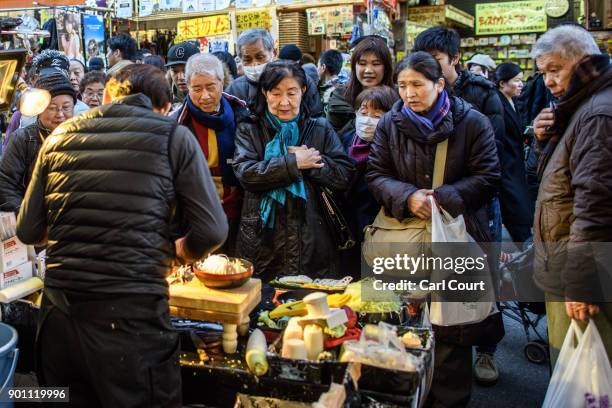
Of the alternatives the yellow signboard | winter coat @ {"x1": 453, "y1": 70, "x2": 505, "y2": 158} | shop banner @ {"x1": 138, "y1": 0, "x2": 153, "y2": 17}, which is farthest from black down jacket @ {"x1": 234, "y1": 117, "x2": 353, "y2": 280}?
shop banner @ {"x1": 138, "y1": 0, "x2": 153, "y2": 17}

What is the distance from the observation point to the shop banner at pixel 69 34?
639cm

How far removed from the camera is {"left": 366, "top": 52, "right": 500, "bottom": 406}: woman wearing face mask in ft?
9.59

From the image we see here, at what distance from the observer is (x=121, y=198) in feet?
6.20

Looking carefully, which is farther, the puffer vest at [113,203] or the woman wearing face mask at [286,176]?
the woman wearing face mask at [286,176]

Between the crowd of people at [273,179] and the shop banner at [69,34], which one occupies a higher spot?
the shop banner at [69,34]

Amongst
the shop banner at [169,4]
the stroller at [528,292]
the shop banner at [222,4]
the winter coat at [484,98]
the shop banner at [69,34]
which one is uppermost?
the shop banner at [169,4]

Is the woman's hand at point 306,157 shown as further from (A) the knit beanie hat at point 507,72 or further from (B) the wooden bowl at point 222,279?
(A) the knit beanie hat at point 507,72

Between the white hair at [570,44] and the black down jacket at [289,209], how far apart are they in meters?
1.22

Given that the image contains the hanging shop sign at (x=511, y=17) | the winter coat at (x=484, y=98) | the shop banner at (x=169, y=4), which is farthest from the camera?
the hanging shop sign at (x=511, y=17)

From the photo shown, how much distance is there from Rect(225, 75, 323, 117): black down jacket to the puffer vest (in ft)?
4.77

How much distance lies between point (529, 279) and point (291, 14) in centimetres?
491

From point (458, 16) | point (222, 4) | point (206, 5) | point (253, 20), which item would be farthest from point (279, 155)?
point (458, 16)

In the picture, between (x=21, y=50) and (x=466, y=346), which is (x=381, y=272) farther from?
(x=21, y=50)

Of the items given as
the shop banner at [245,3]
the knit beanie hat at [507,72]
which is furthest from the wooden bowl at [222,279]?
the shop banner at [245,3]
